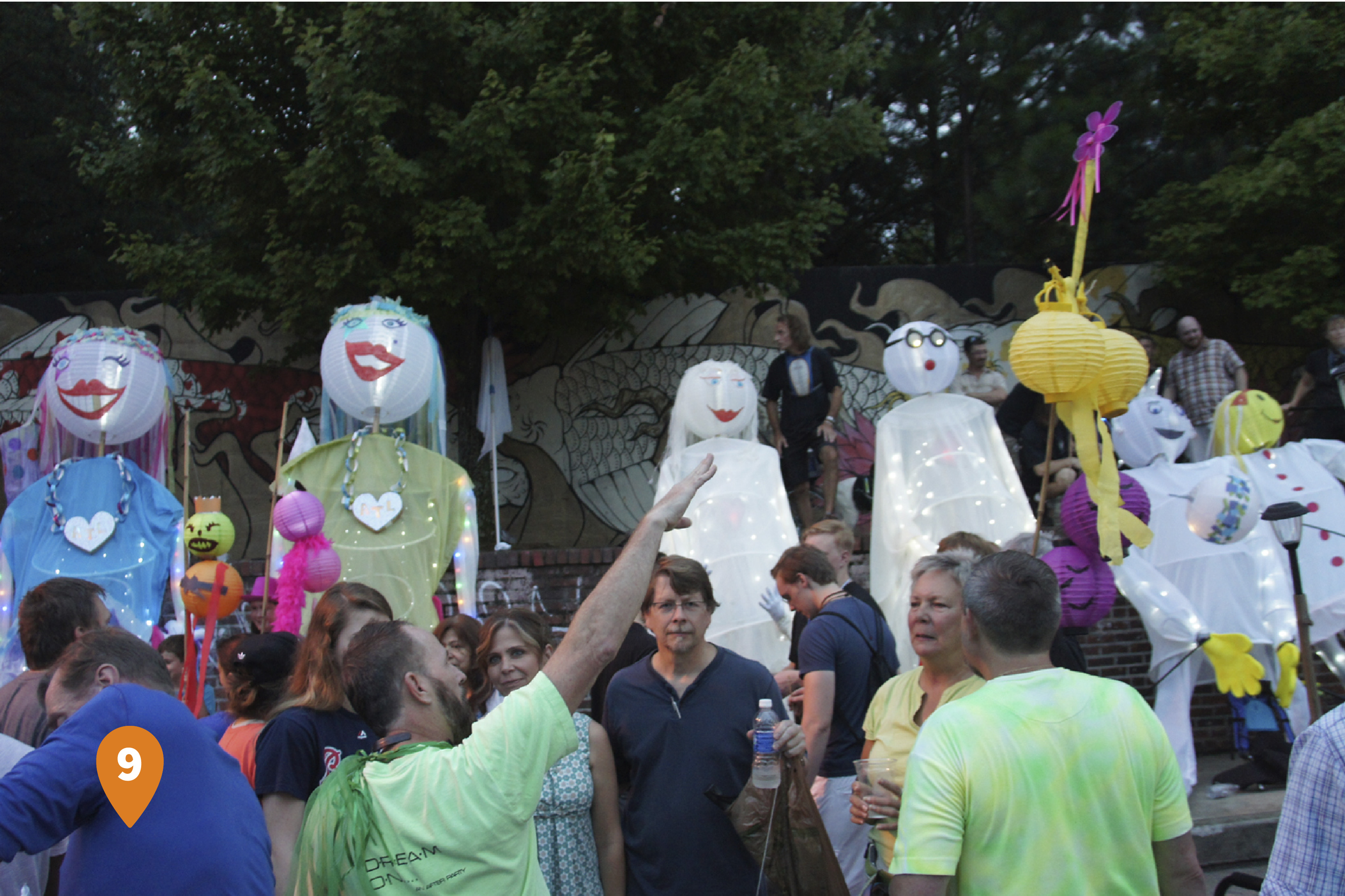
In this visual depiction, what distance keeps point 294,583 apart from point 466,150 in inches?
151

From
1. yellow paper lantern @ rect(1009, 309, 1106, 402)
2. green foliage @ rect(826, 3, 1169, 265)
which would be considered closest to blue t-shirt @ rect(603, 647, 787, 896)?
yellow paper lantern @ rect(1009, 309, 1106, 402)

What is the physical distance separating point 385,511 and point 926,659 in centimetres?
359

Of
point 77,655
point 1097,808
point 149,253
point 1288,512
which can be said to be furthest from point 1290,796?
point 149,253

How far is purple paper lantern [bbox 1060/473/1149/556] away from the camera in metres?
4.95

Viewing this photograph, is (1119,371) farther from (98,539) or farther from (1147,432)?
(98,539)

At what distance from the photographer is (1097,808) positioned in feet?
7.00

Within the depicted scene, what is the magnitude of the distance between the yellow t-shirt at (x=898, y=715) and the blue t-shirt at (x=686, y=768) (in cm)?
32

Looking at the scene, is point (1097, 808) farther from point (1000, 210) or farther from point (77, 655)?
point (1000, 210)

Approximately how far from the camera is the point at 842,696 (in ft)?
11.9

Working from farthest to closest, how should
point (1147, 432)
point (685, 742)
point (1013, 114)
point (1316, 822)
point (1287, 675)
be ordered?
point (1013, 114)
point (1147, 432)
point (1287, 675)
point (685, 742)
point (1316, 822)

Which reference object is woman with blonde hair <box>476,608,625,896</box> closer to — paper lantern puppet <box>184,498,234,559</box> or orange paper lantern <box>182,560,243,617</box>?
orange paper lantern <box>182,560,243,617</box>

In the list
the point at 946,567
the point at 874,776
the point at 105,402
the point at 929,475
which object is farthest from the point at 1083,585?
the point at 105,402

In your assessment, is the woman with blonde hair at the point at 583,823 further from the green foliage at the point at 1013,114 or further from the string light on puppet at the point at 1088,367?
the green foliage at the point at 1013,114

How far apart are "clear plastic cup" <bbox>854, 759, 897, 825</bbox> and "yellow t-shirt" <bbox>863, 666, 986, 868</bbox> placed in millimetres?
125
